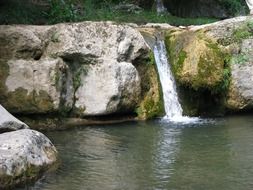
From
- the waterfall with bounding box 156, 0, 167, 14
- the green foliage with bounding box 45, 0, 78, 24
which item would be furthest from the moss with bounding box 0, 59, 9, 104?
the waterfall with bounding box 156, 0, 167, 14

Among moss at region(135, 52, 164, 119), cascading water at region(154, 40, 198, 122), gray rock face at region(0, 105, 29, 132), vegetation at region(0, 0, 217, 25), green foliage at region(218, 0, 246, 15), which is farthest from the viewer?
green foliage at region(218, 0, 246, 15)

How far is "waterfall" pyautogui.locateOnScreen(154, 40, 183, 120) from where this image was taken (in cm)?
1320

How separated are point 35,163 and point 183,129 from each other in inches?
178

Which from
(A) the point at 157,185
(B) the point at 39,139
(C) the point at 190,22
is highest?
(C) the point at 190,22

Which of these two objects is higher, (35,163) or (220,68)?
(220,68)

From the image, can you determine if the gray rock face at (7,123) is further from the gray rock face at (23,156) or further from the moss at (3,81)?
the moss at (3,81)

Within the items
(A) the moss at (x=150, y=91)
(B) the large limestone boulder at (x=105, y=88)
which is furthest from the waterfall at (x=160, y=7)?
(B) the large limestone boulder at (x=105, y=88)

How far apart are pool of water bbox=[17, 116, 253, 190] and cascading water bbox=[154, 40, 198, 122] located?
912 millimetres

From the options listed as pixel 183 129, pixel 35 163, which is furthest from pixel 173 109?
pixel 35 163

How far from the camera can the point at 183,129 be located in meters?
11.5

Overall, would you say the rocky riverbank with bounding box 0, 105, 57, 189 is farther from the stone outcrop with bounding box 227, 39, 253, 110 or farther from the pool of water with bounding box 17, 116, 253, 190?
the stone outcrop with bounding box 227, 39, 253, 110

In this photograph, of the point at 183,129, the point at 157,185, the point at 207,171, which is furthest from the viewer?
the point at 183,129

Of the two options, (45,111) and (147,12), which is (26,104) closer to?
(45,111)

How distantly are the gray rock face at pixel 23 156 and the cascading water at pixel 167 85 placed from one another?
5.17m
